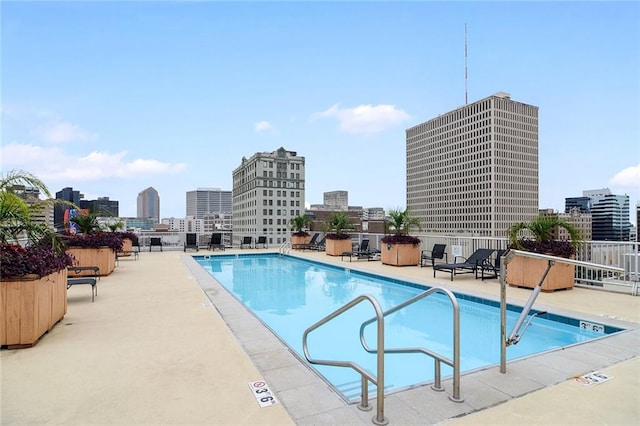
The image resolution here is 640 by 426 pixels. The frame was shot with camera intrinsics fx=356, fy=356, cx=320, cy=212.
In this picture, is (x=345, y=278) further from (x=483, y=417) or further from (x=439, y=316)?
(x=483, y=417)

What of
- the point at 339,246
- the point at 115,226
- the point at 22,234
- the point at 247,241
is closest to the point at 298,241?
the point at 247,241

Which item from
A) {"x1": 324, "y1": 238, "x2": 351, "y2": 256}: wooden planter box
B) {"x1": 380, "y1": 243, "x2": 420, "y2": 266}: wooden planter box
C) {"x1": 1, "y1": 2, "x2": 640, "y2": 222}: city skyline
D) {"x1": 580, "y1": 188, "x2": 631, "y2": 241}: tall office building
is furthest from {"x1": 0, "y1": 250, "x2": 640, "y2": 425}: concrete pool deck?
{"x1": 580, "y1": 188, "x2": 631, "y2": 241}: tall office building

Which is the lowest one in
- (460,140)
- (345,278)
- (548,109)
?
(345,278)

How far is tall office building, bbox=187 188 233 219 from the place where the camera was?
609 feet

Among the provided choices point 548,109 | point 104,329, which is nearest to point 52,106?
point 104,329

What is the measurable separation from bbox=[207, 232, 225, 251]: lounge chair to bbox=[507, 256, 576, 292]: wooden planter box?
14.2 m

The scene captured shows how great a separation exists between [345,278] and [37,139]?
1669 cm

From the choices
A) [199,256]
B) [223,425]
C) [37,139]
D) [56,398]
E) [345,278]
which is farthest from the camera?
[37,139]

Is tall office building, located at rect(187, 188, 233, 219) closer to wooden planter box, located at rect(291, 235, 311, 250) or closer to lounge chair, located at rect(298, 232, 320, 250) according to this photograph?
wooden planter box, located at rect(291, 235, 311, 250)

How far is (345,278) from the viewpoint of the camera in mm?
10797

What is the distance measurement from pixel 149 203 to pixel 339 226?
16517cm

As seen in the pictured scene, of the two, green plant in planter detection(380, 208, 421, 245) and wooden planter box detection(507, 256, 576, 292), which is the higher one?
green plant in planter detection(380, 208, 421, 245)

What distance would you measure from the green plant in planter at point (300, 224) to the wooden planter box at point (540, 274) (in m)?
12.0

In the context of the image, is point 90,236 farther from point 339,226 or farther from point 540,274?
point 540,274
